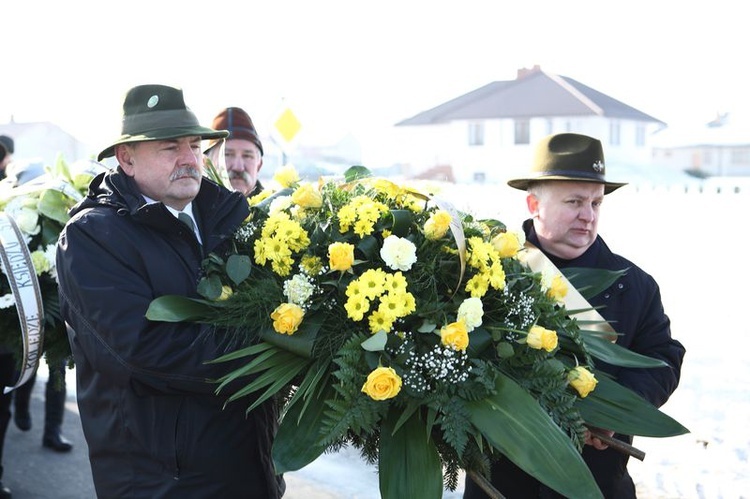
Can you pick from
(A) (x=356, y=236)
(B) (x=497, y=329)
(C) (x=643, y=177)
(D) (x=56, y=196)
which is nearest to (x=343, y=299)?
(A) (x=356, y=236)

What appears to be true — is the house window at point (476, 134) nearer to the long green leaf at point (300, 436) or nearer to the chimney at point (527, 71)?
the chimney at point (527, 71)

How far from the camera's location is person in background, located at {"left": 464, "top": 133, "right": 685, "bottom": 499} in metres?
2.90

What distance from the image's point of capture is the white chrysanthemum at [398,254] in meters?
2.26

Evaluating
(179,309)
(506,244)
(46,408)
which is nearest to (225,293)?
(179,309)

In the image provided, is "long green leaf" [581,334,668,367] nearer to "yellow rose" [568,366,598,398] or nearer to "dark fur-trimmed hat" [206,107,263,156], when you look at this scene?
"yellow rose" [568,366,598,398]

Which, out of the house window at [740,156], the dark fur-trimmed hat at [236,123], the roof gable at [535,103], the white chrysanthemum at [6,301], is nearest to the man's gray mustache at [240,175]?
the dark fur-trimmed hat at [236,123]

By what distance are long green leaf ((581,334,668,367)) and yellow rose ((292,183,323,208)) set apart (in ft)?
3.03

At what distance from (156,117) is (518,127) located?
169 ft

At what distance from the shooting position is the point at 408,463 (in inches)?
85.4

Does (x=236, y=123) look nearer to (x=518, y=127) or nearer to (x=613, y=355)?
(x=613, y=355)

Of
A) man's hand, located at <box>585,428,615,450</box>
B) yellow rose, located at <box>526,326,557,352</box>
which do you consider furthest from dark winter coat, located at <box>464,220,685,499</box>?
yellow rose, located at <box>526,326,557,352</box>

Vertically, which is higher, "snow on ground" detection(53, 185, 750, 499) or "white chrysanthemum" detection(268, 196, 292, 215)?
"white chrysanthemum" detection(268, 196, 292, 215)

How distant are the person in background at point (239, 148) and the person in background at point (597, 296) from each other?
2.21m

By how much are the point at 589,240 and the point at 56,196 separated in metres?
2.35
